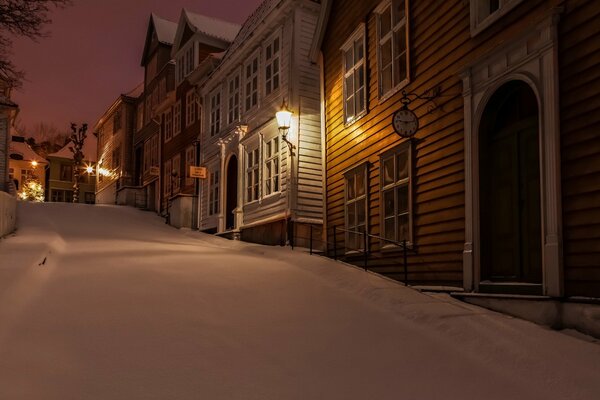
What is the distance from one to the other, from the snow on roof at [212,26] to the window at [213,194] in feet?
27.7

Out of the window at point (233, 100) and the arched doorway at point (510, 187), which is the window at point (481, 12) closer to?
the arched doorway at point (510, 187)

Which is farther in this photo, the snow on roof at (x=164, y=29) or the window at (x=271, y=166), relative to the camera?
the snow on roof at (x=164, y=29)

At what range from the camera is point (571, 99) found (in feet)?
21.8

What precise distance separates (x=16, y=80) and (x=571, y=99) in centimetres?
1218

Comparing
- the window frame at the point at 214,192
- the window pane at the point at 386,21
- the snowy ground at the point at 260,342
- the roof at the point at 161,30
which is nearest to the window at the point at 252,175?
the window frame at the point at 214,192

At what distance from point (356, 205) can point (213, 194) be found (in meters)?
11.5

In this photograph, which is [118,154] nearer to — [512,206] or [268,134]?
[268,134]

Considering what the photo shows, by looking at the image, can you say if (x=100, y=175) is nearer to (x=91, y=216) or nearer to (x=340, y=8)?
(x=91, y=216)

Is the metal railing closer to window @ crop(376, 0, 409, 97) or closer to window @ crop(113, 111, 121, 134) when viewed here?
window @ crop(376, 0, 409, 97)

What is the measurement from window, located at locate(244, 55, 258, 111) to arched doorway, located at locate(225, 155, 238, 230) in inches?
101

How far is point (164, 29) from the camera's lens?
Answer: 113 feet

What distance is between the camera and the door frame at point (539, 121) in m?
6.70

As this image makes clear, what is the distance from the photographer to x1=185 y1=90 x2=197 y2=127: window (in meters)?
27.2

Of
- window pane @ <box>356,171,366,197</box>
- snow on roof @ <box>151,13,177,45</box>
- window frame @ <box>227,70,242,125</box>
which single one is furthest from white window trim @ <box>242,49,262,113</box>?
snow on roof @ <box>151,13,177,45</box>
